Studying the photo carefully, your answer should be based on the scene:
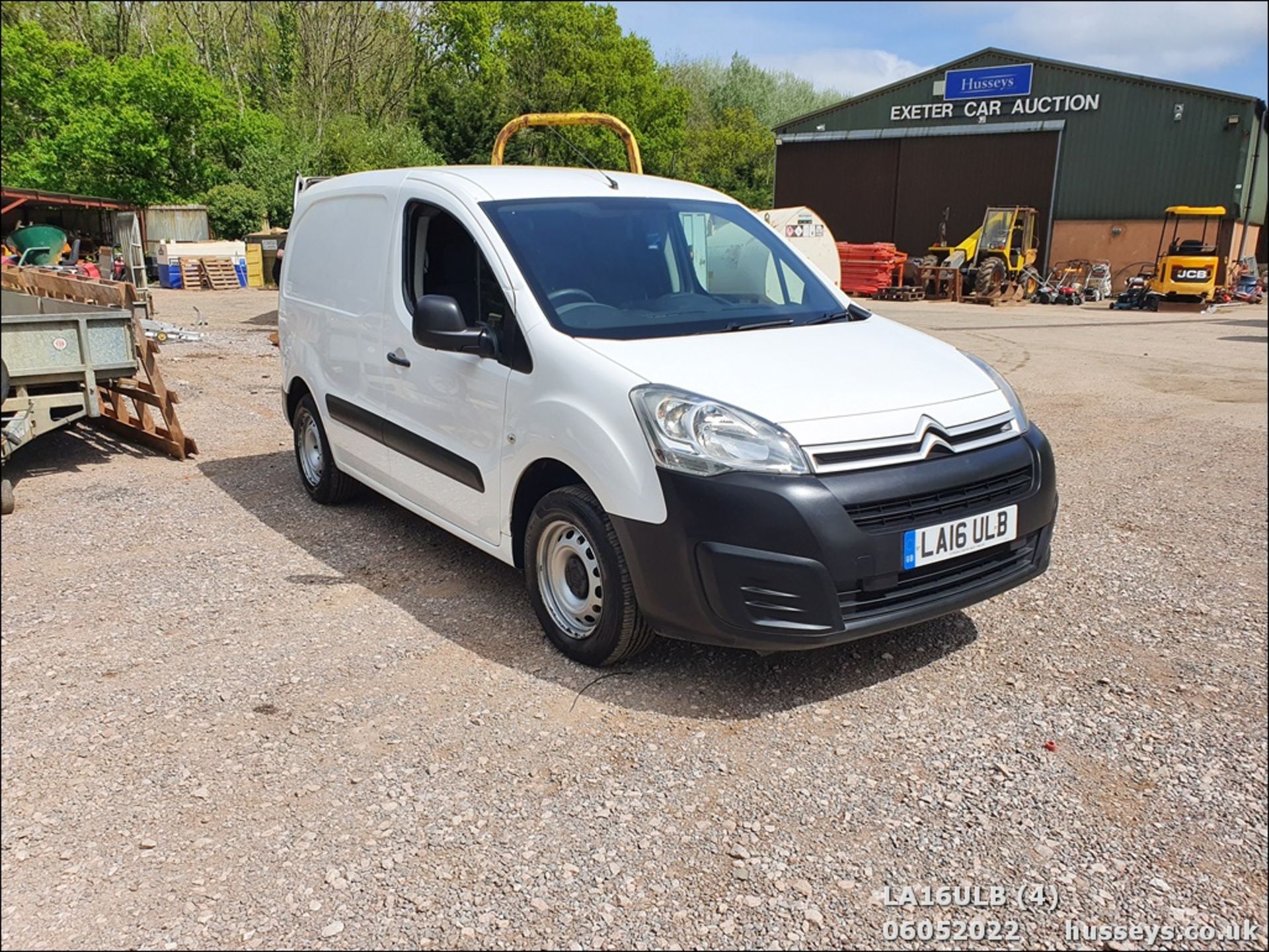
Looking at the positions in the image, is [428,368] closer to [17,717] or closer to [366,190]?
[366,190]

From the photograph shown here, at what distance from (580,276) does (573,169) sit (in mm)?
1152

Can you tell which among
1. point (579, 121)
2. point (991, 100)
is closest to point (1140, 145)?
point (991, 100)

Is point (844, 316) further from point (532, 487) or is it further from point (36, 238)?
point (36, 238)

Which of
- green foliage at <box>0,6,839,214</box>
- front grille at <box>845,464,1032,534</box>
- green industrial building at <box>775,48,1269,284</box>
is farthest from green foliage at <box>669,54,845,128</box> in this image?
green industrial building at <box>775,48,1269,284</box>

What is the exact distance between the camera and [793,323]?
157 inches

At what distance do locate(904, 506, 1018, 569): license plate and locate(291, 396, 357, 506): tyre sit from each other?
344 cm

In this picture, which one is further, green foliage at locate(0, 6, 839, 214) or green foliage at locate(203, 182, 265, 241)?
Result: green foliage at locate(203, 182, 265, 241)

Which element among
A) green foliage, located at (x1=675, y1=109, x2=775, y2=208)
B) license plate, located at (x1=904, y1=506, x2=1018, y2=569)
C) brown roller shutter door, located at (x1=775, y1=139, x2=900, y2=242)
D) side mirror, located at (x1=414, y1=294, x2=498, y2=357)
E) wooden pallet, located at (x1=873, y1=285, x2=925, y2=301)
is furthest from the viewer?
green foliage, located at (x1=675, y1=109, x2=775, y2=208)

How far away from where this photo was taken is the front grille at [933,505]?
3002 millimetres

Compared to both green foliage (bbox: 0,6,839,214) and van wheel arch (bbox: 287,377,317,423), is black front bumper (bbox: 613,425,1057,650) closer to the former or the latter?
green foliage (bbox: 0,6,839,214)

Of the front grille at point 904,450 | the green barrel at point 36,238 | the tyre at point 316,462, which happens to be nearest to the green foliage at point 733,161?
the green barrel at point 36,238

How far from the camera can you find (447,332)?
369cm

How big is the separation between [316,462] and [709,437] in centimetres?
335

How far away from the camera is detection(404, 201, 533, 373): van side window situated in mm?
3732
